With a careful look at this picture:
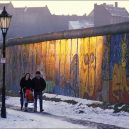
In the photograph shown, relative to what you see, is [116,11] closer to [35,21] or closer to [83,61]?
[35,21]

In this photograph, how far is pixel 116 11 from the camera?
7881 centimetres

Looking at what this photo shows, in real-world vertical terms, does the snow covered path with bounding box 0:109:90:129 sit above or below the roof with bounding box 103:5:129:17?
below

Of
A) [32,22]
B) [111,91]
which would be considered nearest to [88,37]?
[111,91]

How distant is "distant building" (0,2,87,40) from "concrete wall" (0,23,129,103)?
4914 centimetres

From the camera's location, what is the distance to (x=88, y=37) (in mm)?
20266

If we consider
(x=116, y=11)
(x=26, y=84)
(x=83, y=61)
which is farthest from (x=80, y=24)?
(x=26, y=84)

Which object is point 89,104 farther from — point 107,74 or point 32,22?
point 32,22

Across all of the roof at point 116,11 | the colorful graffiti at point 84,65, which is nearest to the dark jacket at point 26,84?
the colorful graffiti at point 84,65

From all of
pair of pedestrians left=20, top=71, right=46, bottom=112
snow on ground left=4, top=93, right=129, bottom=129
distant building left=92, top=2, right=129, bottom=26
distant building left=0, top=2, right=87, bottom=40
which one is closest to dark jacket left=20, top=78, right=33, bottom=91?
pair of pedestrians left=20, top=71, right=46, bottom=112

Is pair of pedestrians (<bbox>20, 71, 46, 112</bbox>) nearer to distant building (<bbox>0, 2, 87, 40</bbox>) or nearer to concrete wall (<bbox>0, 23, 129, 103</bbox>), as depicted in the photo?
concrete wall (<bbox>0, 23, 129, 103</bbox>)

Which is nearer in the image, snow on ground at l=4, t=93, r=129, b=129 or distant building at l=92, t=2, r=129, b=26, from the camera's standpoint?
snow on ground at l=4, t=93, r=129, b=129

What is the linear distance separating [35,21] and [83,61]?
60440 millimetres

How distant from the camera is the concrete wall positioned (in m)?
17.7

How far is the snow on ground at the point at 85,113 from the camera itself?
48.3 ft
